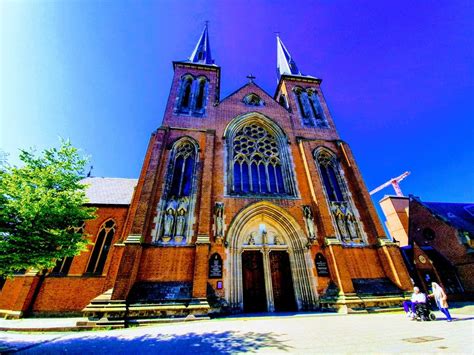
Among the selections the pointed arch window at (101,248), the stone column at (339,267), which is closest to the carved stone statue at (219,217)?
the stone column at (339,267)

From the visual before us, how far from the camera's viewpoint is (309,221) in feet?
40.5

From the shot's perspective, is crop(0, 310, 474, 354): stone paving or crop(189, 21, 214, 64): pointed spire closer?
crop(0, 310, 474, 354): stone paving

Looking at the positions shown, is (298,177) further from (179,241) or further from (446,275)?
(446,275)

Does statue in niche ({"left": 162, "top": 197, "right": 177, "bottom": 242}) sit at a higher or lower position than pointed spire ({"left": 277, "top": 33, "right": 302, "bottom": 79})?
lower

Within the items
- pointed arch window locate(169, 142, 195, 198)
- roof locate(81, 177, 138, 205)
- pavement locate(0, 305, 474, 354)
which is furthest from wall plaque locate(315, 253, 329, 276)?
roof locate(81, 177, 138, 205)

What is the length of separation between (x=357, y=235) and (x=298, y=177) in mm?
5013

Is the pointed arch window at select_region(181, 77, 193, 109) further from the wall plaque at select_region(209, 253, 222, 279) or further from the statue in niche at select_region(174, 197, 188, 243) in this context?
the wall plaque at select_region(209, 253, 222, 279)

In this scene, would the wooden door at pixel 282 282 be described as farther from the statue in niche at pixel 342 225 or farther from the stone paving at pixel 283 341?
the stone paving at pixel 283 341

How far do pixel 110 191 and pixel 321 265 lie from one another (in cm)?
1731

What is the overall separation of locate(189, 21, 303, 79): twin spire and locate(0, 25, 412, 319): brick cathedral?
8167 millimetres

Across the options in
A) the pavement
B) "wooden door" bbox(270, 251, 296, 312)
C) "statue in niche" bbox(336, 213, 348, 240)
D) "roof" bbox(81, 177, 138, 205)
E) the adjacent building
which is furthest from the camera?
"roof" bbox(81, 177, 138, 205)

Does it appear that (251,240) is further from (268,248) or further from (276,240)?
(276,240)

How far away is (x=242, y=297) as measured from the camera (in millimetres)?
10430

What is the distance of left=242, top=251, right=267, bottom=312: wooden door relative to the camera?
35.4ft
